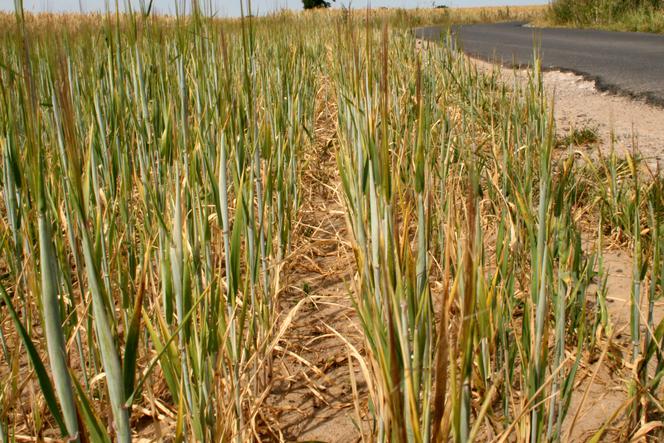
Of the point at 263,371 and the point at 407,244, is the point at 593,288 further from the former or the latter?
the point at 407,244

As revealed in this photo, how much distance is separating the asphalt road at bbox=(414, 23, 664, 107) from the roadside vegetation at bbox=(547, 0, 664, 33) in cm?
96

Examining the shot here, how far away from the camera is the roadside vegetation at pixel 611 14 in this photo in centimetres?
973

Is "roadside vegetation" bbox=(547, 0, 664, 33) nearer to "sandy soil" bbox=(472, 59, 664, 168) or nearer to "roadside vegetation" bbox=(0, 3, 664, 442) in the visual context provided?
"sandy soil" bbox=(472, 59, 664, 168)

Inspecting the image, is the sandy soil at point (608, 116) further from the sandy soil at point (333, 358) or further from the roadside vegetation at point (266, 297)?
the roadside vegetation at point (266, 297)

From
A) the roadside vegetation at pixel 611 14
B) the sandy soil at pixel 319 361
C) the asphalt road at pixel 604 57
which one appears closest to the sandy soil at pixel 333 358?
the sandy soil at pixel 319 361

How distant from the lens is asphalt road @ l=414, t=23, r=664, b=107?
447cm

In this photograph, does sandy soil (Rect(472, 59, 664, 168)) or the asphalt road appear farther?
the asphalt road

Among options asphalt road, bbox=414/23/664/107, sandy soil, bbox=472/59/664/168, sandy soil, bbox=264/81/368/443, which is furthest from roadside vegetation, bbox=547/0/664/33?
sandy soil, bbox=264/81/368/443

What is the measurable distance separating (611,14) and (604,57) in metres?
6.58

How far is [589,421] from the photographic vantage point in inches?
50.5

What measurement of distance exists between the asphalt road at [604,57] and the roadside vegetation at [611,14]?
962 mm

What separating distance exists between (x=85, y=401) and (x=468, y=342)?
36 cm

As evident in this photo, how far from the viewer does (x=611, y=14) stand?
11961mm

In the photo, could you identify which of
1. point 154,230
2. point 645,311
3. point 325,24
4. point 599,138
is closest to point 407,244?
point 154,230
